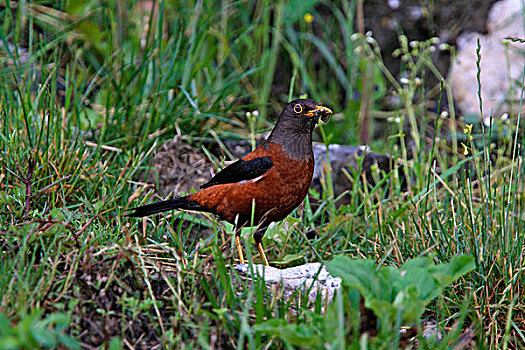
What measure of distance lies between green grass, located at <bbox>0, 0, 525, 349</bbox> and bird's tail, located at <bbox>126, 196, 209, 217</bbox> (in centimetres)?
8

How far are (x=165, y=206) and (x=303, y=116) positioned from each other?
96 cm

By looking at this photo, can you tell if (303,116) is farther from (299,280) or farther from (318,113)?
(299,280)

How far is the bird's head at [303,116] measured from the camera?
3463mm

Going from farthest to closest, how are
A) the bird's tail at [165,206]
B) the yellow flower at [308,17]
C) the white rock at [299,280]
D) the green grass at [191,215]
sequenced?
the yellow flower at [308,17] → the bird's tail at [165,206] → the white rock at [299,280] → the green grass at [191,215]

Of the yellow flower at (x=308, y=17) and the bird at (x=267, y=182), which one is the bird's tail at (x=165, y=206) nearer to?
the bird at (x=267, y=182)

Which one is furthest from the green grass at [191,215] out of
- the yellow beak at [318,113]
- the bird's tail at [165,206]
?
the yellow beak at [318,113]

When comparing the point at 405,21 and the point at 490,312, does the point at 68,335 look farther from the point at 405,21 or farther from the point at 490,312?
the point at 405,21

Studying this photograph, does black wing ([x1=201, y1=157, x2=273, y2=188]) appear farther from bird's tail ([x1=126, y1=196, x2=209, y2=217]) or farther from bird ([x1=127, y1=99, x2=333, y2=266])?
bird's tail ([x1=126, y1=196, x2=209, y2=217])

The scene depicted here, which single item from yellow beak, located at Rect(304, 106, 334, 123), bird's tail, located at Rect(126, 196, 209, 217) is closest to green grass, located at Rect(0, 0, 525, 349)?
bird's tail, located at Rect(126, 196, 209, 217)

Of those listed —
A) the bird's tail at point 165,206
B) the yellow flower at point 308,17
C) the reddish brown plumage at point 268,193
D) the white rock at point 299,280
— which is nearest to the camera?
the white rock at point 299,280

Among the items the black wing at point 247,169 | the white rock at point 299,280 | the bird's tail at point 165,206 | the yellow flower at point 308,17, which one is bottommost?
the white rock at point 299,280

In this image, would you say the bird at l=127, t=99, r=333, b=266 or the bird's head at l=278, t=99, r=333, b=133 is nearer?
the bird at l=127, t=99, r=333, b=266

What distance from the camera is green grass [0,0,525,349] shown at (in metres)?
2.21

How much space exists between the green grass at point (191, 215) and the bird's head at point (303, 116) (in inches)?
24.9
